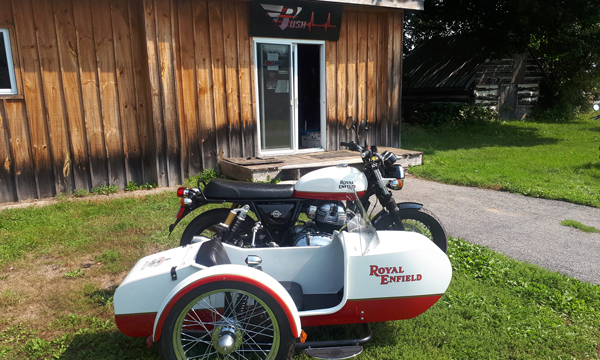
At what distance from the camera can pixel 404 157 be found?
893 centimetres

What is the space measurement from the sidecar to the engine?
63 centimetres

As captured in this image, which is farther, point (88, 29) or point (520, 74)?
point (520, 74)

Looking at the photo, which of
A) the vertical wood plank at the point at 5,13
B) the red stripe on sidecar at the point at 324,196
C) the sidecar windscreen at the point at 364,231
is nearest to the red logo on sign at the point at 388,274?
the sidecar windscreen at the point at 364,231

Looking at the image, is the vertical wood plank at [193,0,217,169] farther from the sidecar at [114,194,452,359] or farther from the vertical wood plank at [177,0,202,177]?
the sidecar at [114,194,452,359]

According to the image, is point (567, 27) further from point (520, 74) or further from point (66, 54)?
point (66, 54)

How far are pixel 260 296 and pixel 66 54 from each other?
5.75 m

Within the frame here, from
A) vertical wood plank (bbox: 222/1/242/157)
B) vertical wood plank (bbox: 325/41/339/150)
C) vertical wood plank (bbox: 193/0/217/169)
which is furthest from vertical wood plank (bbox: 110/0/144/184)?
vertical wood plank (bbox: 325/41/339/150)

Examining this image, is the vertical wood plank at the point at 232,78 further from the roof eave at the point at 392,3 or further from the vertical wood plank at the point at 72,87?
the vertical wood plank at the point at 72,87

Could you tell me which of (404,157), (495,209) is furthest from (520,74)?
(495,209)

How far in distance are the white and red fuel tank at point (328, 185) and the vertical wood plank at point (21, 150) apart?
188 inches

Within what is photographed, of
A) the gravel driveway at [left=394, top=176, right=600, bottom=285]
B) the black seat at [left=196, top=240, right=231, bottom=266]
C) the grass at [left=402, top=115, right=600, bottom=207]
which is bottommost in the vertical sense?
the gravel driveway at [left=394, top=176, right=600, bottom=285]

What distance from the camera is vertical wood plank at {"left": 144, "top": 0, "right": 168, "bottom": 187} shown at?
7.00m

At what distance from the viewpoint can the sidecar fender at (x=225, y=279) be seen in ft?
8.29

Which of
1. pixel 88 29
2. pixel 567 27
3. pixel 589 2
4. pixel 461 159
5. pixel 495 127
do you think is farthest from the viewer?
pixel 495 127
